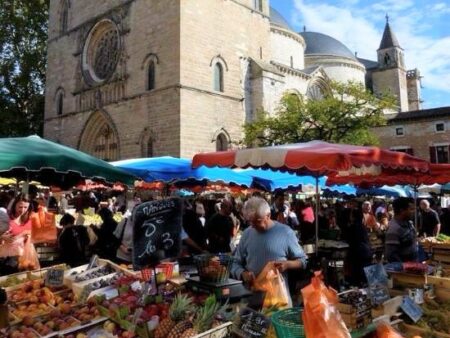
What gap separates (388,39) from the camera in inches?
1861

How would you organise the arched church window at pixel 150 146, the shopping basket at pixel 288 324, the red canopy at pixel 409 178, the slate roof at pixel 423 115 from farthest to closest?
the slate roof at pixel 423 115, the arched church window at pixel 150 146, the red canopy at pixel 409 178, the shopping basket at pixel 288 324

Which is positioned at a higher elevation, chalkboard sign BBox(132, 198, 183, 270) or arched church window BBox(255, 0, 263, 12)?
arched church window BBox(255, 0, 263, 12)

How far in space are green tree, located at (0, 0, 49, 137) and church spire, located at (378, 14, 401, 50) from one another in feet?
118

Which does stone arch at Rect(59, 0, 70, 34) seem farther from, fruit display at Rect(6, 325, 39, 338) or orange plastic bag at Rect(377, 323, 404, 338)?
orange plastic bag at Rect(377, 323, 404, 338)

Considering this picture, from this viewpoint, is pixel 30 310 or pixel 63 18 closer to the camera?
pixel 30 310

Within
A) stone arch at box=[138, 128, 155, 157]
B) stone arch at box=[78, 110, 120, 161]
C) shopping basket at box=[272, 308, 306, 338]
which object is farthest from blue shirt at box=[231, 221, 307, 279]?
stone arch at box=[78, 110, 120, 161]

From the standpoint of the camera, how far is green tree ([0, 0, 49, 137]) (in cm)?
3022

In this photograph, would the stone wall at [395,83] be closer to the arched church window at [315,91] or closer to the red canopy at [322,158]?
the arched church window at [315,91]

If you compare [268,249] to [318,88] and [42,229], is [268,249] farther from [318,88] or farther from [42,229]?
[318,88]

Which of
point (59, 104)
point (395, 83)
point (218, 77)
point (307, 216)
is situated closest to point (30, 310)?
point (307, 216)

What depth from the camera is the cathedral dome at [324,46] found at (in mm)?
41344

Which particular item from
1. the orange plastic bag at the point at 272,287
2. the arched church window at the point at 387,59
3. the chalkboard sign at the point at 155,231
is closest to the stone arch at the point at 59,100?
the chalkboard sign at the point at 155,231

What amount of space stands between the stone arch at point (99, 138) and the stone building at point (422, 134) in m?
23.4

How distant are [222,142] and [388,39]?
35.0 metres
